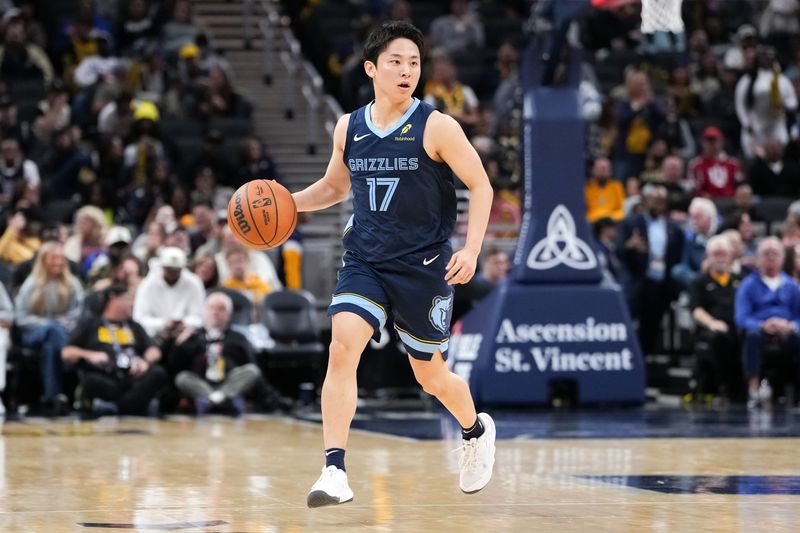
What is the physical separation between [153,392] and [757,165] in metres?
8.64

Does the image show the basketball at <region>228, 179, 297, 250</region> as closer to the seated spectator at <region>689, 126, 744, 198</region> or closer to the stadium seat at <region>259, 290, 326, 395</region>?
the stadium seat at <region>259, 290, 326, 395</region>

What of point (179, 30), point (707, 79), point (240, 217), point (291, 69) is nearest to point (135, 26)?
point (179, 30)

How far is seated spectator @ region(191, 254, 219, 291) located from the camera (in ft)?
47.9

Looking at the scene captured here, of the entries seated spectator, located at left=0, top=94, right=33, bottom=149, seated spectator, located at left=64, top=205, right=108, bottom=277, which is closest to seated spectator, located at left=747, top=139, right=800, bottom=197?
seated spectator, located at left=64, top=205, right=108, bottom=277

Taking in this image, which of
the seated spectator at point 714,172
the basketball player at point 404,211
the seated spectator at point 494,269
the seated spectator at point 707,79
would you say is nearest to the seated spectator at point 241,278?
the seated spectator at point 494,269

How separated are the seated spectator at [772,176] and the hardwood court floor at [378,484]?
875 cm

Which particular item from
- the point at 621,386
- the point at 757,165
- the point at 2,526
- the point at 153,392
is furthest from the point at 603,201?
the point at 2,526

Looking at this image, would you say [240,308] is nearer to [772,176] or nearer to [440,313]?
[772,176]

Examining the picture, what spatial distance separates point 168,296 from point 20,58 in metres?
5.81

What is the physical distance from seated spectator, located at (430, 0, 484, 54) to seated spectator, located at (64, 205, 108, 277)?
6.73 metres

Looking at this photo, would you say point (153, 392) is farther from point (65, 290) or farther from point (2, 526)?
point (2, 526)

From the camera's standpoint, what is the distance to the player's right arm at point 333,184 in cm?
684

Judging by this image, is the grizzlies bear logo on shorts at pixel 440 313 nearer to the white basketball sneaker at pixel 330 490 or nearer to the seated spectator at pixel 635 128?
the white basketball sneaker at pixel 330 490

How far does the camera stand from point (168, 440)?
10.3 meters
